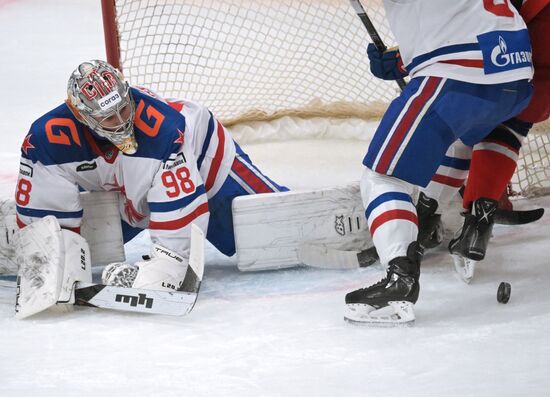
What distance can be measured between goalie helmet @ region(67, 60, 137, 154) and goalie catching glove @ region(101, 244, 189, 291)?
0.31 meters

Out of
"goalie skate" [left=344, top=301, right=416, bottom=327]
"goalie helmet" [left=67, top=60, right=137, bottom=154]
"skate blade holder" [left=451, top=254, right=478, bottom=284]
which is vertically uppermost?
"goalie helmet" [left=67, top=60, right=137, bottom=154]

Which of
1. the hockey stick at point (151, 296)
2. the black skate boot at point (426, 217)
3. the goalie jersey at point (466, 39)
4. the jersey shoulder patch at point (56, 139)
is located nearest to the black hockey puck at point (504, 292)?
the black skate boot at point (426, 217)

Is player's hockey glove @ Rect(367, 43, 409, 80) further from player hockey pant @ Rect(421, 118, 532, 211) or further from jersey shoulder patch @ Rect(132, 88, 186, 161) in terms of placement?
jersey shoulder patch @ Rect(132, 88, 186, 161)

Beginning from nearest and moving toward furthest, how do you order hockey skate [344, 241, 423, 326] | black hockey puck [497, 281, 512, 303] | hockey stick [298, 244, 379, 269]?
hockey skate [344, 241, 423, 326] < black hockey puck [497, 281, 512, 303] < hockey stick [298, 244, 379, 269]

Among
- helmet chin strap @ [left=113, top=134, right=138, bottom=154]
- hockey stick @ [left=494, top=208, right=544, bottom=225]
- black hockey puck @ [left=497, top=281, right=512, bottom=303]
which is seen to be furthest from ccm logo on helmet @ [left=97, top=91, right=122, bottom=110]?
hockey stick @ [left=494, top=208, right=544, bottom=225]

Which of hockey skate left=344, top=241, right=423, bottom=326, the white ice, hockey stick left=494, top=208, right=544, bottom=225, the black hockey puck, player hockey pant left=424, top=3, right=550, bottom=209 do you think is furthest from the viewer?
hockey stick left=494, top=208, right=544, bottom=225

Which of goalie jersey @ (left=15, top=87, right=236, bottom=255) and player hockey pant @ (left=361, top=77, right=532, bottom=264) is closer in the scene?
player hockey pant @ (left=361, top=77, right=532, bottom=264)

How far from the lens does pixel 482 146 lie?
10.8 feet

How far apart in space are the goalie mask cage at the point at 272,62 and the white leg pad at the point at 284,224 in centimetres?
137

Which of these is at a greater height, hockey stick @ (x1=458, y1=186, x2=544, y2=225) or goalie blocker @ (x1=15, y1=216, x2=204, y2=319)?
goalie blocker @ (x1=15, y1=216, x2=204, y2=319)

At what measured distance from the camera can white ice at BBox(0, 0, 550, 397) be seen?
247cm

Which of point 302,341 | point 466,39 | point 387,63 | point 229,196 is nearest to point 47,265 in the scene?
point 229,196

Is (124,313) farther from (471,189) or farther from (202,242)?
(471,189)

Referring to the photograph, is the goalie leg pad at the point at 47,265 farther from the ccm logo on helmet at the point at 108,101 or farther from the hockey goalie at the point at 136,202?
the ccm logo on helmet at the point at 108,101
